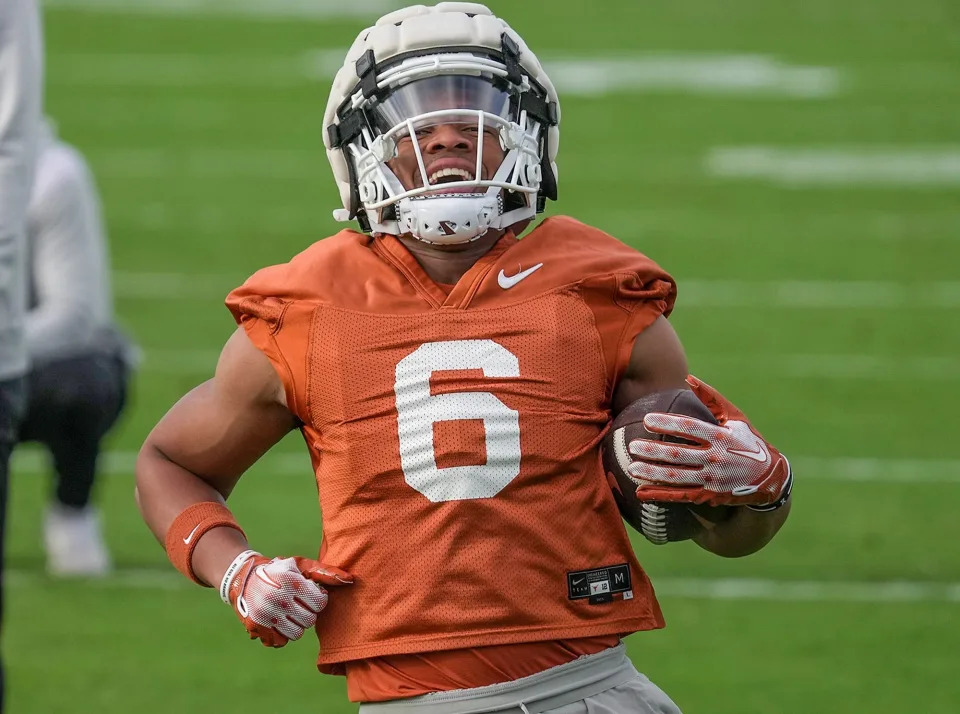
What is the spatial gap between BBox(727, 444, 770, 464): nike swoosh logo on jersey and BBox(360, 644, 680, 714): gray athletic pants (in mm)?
369

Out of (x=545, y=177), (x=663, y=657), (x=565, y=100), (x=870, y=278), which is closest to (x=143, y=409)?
(x=663, y=657)

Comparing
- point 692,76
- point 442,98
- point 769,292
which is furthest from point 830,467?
point 692,76

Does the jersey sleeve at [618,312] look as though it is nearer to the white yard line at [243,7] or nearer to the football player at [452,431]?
the football player at [452,431]

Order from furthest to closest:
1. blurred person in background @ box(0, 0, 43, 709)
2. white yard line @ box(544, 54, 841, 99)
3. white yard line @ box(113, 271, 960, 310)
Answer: white yard line @ box(544, 54, 841, 99) < white yard line @ box(113, 271, 960, 310) < blurred person in background @ box(0, 0, 43, 709)

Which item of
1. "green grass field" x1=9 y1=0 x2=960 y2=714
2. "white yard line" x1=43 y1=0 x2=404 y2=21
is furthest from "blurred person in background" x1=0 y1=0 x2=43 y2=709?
"white yard line" x1=43 y1=0 x2=404 y2=21

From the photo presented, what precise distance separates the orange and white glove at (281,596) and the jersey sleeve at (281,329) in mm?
259

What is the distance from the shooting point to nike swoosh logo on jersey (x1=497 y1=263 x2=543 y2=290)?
2.86 m

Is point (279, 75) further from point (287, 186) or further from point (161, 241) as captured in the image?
point (161, 241)

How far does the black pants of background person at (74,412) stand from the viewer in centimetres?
579

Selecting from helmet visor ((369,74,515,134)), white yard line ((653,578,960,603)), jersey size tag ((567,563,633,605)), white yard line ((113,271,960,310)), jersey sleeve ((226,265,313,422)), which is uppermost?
helmet visor ((369,74,515,134))

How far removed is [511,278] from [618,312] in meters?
0.17

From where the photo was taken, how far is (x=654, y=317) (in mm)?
2875

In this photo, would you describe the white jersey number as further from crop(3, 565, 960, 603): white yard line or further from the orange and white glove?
crop(3, 565, 960, 603): white yard line

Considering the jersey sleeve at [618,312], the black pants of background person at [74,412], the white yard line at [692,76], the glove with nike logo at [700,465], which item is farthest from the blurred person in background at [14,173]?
the white yard line at [692,76]
